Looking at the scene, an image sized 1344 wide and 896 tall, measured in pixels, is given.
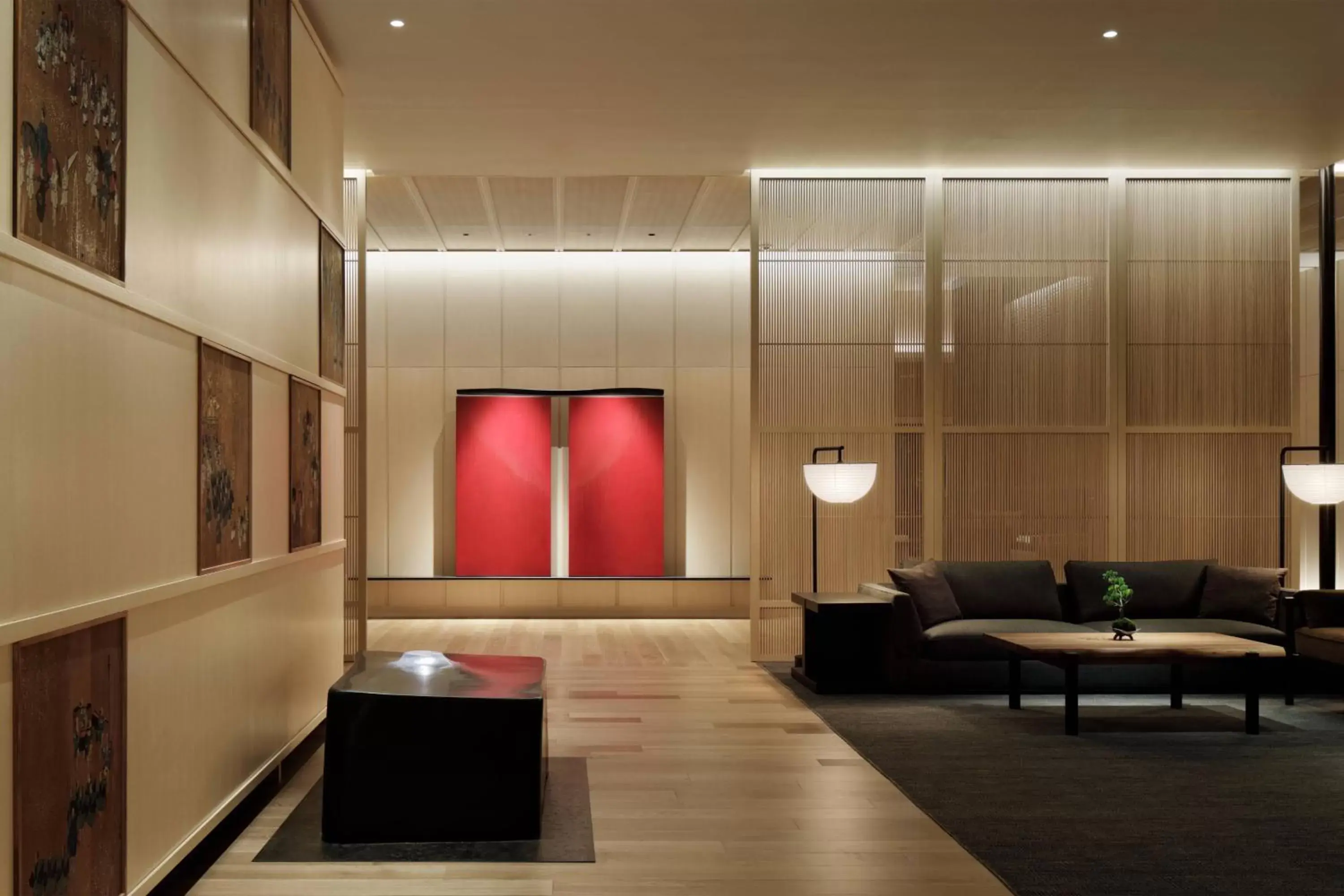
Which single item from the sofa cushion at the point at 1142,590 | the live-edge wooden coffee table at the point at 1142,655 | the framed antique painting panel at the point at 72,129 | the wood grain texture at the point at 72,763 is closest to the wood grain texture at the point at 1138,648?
the live-edge wooden coffee table at the point at 1142,655

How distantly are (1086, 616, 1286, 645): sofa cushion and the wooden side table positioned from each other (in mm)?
1290

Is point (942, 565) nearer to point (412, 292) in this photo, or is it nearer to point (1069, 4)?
point (1069, 4)

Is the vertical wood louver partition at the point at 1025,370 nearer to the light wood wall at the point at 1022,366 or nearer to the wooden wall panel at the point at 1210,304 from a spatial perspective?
the light wood wall at the point at 1022,366

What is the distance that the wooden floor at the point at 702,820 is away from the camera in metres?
3.51

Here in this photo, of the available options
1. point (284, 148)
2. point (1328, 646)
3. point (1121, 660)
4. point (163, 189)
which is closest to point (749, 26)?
point (284, 148)

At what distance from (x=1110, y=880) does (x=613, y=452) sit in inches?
309

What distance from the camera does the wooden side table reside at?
691 centimetres

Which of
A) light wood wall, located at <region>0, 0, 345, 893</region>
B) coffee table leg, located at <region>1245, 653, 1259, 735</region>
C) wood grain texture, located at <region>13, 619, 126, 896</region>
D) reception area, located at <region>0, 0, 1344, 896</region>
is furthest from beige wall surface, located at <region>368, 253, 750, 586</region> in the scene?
wood grain texture, located at <region>13, 619, 126, 896</region>

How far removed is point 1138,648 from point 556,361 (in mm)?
6886

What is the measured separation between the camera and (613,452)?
1102 cm

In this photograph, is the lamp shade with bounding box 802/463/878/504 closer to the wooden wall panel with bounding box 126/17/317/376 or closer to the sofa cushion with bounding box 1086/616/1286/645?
the sofa cushion with bounding box 1086/616/1286/645

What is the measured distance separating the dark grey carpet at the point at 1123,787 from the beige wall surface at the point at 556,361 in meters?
4.86

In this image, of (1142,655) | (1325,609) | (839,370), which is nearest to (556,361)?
(839,370)

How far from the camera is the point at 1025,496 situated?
797cm
